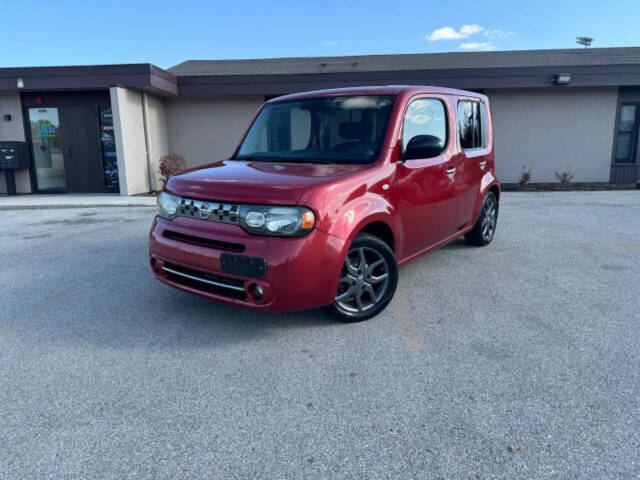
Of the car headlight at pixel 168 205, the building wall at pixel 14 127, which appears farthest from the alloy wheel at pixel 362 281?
the building wall at pixel 14 127

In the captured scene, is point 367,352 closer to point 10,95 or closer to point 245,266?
point 245,266

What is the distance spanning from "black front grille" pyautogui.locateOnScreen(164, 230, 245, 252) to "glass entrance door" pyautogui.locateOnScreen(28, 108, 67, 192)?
1203 cm

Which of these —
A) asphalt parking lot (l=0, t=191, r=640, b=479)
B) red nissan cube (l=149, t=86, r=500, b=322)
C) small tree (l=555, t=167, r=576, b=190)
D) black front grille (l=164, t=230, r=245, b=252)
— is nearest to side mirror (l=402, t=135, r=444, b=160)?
red nissan cube (l=149, t=86, r=500, b=322)

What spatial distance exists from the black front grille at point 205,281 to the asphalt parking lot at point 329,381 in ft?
1.23

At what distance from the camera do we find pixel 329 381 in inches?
111

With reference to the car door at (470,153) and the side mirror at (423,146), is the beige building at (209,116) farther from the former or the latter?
the side mirror at (423,146)

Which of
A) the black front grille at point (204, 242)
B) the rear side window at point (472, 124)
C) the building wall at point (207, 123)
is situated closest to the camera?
the black front grille at point (204, 242)

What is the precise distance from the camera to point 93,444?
2252 mm

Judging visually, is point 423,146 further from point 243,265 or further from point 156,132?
point 156,132

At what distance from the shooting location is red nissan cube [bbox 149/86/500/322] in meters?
3.10

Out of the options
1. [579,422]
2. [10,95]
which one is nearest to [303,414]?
[579,422]

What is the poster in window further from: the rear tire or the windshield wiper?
the rear tire

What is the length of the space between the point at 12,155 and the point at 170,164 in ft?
13.9

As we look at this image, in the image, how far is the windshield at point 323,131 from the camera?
12.9 feet
